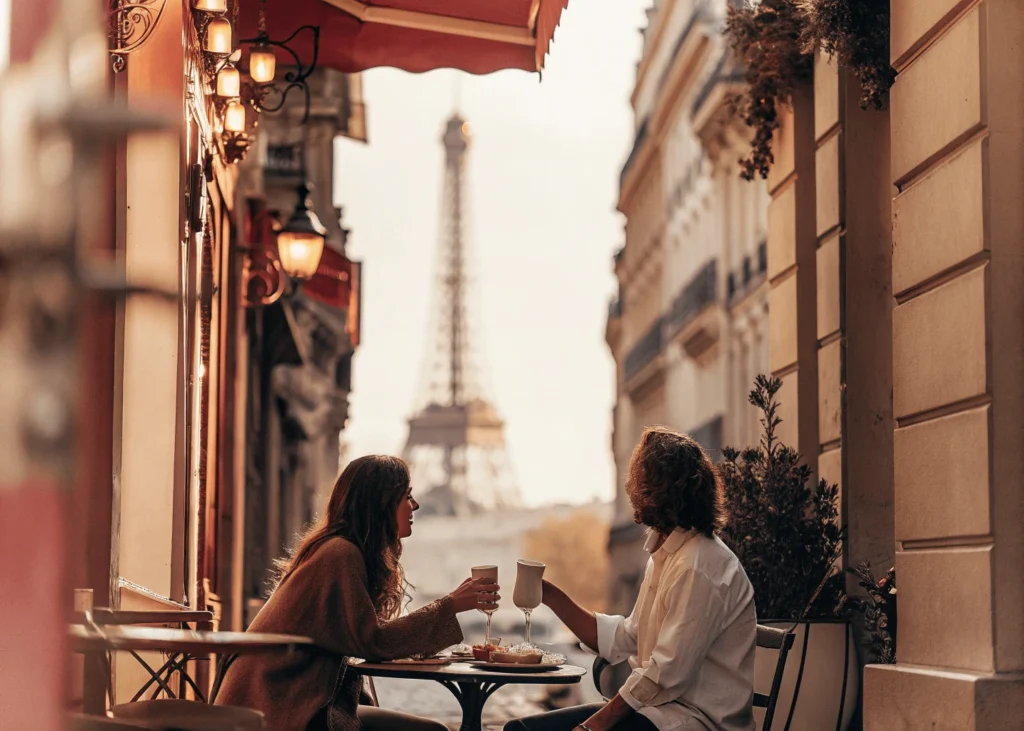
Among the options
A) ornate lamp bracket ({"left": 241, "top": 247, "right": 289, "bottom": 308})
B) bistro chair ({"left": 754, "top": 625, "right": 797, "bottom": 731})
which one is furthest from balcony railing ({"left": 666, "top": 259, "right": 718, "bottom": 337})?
bistro chair ({"left": 754, "top": 625, "right": 797, "bottom": 731})

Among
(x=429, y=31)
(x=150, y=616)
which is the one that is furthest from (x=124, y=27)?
(x=429, y=31)

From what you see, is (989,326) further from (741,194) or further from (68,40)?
(741,194)

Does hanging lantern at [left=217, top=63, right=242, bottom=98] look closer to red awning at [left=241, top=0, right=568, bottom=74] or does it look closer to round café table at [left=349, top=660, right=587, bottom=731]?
red awning at [left=241, top=0, right=568, bottom=74]

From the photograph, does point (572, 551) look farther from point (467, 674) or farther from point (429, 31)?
point (467, 674)

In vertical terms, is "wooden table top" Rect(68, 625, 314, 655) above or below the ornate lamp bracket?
below

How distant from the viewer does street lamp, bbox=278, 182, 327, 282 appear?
12.5 metres

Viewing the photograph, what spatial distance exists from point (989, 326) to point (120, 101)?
4.38 meters

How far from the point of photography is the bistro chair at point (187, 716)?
2.97 meters

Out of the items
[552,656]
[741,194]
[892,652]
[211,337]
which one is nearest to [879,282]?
[892,652]

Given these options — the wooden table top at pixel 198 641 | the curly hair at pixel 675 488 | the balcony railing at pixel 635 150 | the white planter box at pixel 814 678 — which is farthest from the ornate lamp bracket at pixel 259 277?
the balcony railing at pixel 635 150

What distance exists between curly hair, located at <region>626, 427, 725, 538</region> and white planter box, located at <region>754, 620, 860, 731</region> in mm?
2068

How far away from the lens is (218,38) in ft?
25.9

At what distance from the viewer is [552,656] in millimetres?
5332

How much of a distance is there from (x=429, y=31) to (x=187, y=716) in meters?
6.47
